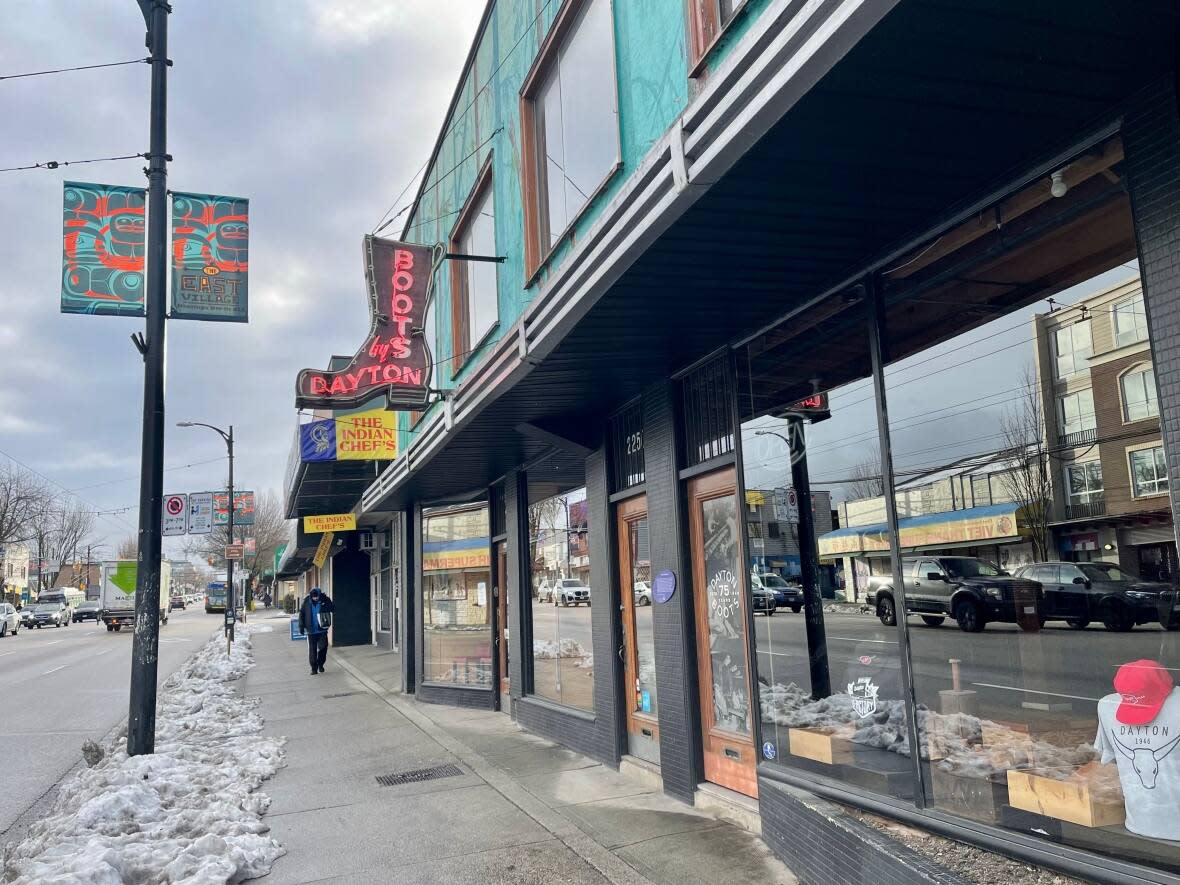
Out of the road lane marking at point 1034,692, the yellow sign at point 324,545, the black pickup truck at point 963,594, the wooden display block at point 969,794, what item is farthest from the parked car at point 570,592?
the yellow sign at point 324,545

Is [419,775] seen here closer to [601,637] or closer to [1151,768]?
[601,637]

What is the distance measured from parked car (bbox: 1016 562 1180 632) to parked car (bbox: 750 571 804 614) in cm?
200

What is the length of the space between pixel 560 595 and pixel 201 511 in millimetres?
28551

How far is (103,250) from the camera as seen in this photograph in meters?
8.44

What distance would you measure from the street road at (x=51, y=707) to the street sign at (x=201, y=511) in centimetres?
522

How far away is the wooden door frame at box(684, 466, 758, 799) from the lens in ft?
21.0

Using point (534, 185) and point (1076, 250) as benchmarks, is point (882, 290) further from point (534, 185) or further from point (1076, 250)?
point (534, 185)

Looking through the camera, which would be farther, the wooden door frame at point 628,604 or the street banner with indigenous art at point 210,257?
the street banner with indigenous art at point 210,257

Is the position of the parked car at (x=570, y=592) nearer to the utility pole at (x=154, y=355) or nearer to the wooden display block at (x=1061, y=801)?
the utility pole at (x=154, y=355)

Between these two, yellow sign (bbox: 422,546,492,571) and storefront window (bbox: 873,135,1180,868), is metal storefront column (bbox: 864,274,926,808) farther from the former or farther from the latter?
yellow sign (bbox: 422,546,492,571)

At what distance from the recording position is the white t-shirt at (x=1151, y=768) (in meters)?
3.44

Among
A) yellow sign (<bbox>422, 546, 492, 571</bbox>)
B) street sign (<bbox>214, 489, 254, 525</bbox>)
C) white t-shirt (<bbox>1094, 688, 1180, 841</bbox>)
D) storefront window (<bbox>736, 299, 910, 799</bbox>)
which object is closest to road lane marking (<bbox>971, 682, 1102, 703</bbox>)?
white t-shirt (<bbox>1094, 688, 1180, 841</bbox>)

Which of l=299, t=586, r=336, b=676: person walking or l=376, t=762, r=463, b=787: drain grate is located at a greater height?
l=299, t=586, r=336, b=676: person walking

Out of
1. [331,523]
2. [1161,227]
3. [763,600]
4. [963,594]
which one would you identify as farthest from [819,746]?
[331,523]
